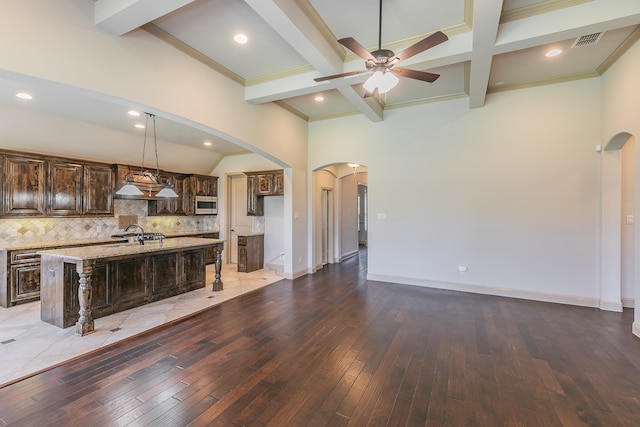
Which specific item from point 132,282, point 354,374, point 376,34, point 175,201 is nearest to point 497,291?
point 354,374

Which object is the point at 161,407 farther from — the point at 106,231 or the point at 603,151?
the point at 603,151

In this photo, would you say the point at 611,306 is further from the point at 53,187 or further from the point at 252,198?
the point at 53,187

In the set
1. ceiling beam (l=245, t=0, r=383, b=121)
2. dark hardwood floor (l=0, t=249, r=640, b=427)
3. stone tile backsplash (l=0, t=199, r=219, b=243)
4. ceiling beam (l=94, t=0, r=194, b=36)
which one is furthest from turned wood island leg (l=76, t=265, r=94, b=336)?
ceiling beam (l=245, t=0, r=383, b=121)

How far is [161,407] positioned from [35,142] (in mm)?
5356

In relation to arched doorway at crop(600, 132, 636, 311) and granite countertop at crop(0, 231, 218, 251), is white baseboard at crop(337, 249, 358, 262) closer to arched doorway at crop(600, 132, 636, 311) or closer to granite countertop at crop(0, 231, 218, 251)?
granite countertop at crop(0, 231, 218, 251)

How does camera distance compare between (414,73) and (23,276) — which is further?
(23,276)

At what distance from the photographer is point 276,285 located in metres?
5.59

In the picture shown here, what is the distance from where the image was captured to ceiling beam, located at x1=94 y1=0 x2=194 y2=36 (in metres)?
2.54

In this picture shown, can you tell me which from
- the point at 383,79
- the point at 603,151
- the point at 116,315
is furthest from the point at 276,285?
the point at 603,151

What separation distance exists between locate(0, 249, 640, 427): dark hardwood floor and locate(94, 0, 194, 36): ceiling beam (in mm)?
3290

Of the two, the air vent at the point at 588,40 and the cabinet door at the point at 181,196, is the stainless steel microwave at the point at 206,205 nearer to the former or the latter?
the cabinet door at the point at 181,196

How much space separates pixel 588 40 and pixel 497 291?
3718 millimetres

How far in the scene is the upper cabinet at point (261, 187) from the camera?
266 inches

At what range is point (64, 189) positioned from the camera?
523cm
